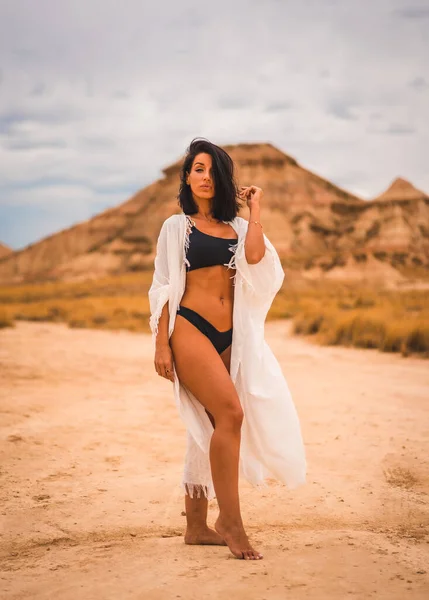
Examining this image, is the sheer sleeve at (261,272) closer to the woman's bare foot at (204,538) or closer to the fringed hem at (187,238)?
the fringed hem at (187,238)

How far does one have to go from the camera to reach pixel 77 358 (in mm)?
12164

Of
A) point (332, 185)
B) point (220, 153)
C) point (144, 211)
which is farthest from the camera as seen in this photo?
point (332, 185)

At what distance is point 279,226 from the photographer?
7994 cm

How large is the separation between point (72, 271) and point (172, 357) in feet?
247

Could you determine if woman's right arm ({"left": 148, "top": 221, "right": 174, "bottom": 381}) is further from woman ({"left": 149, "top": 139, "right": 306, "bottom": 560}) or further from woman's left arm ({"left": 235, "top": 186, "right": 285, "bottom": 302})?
woman's left arm ({"left": 235, "top": 186, "right": 285, "bottom": 302})

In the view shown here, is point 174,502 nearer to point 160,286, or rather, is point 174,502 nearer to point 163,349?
point 163,349

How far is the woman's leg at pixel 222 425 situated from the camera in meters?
3.59

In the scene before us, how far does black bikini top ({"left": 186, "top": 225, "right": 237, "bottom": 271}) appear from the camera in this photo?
385cm

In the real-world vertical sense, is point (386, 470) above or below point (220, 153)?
below

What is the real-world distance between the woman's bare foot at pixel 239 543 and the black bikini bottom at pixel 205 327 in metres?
0.89

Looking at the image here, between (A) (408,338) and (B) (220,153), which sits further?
(A) (408,338)

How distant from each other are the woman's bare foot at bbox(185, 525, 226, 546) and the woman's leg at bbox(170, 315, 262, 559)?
0.56 feet

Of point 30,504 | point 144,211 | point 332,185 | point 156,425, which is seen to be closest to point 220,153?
point 30,504

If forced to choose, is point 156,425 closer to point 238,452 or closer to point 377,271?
point 238,452
